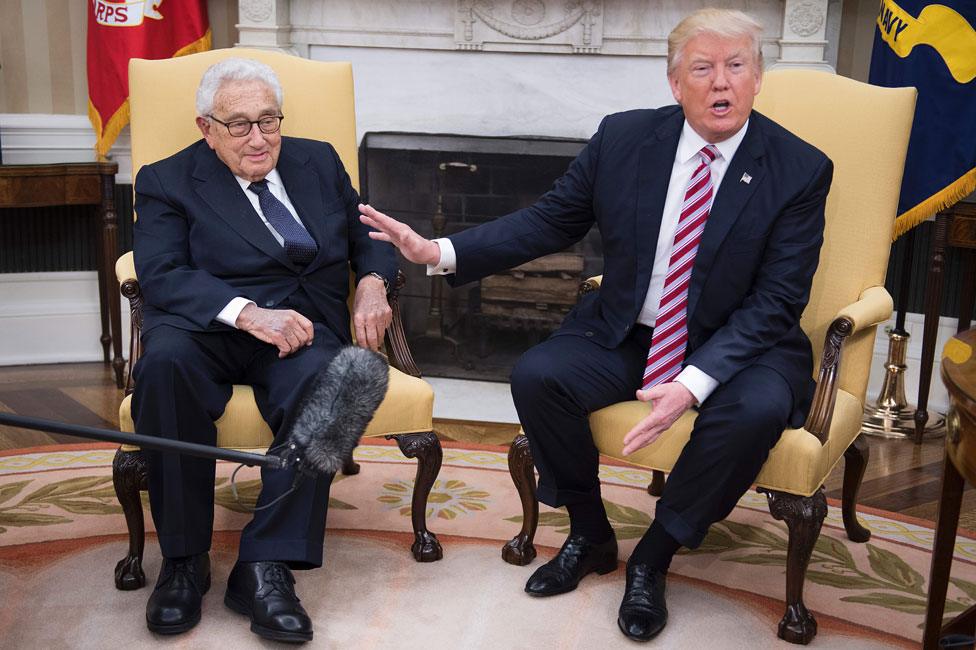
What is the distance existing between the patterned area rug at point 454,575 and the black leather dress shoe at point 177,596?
37 mm

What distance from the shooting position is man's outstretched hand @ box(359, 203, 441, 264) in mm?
2348

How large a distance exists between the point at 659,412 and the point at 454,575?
0.71 m

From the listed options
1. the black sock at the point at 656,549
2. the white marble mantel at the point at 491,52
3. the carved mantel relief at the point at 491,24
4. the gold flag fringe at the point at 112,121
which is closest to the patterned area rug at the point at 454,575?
the black sock at the point at 656,549

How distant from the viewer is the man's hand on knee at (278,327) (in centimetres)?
241

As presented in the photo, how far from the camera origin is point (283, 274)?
2.58 metres

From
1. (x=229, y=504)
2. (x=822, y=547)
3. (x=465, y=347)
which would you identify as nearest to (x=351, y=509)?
(x=229, y=504)

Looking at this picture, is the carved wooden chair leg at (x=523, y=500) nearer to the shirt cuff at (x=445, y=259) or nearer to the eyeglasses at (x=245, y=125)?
the shirt cuff at (x=445, y=259)

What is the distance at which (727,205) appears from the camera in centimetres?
238

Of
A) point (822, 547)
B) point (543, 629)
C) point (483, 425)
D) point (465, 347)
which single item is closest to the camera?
point (543, 629)

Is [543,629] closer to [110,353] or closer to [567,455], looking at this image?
[567,455]

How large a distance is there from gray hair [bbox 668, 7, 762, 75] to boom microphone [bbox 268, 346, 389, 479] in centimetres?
120

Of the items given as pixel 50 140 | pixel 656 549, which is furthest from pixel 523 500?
pixel 50 140

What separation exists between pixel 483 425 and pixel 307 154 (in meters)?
1.41

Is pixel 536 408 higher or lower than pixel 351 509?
higher
